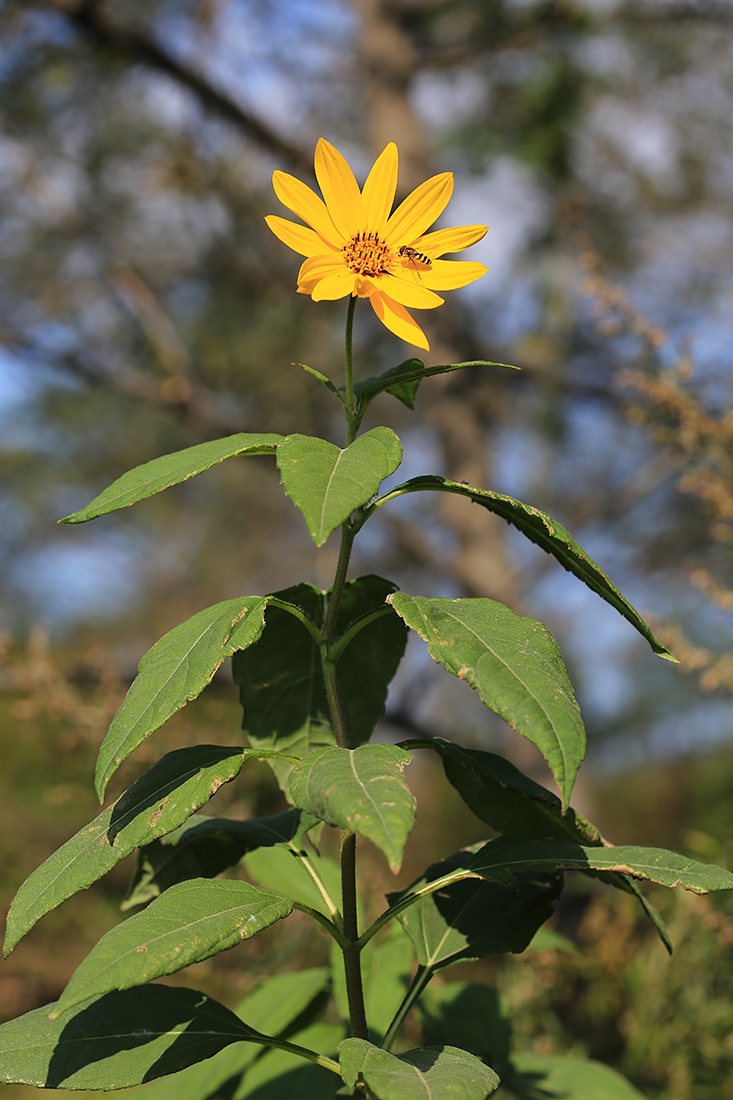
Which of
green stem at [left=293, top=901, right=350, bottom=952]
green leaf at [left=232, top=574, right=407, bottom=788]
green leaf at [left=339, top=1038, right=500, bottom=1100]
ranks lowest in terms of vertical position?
green leaf at [left=339, top=1038, right=500, bottom=1100]

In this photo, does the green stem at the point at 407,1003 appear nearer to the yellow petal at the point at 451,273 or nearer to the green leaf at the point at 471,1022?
the green leaf at the point at 471,1022

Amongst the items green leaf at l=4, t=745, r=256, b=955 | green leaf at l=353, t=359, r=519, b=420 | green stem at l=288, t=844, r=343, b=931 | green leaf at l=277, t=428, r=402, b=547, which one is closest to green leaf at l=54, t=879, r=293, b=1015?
green leaf at l=4, t=745, r=256, b=955

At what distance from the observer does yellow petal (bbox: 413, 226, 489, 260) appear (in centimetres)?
75

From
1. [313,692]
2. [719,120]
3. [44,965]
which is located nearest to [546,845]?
[313,692]

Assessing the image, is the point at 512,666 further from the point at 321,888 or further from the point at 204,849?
the point at 204,849

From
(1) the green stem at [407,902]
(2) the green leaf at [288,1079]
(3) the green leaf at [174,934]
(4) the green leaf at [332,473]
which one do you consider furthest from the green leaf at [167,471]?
(2) the green leaf at [288,1079]

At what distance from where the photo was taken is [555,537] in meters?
0.62

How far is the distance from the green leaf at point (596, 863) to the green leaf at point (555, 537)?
0.53 ft

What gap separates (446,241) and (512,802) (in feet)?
1.76

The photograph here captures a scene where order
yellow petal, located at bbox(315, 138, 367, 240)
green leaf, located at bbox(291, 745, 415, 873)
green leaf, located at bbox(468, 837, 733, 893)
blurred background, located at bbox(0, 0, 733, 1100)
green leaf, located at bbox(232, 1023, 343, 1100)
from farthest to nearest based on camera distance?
blurred background, located at bbox(0, 0, 733, 1100), green leaf, located at bbox(232, 1023, 343, 1100), yellow petal, located at bbox(315, 138, 367, 240), green leaf, located at bbox(468, 837, 733, 893), green leaf, located at bbox(291, 745, 415, 873)

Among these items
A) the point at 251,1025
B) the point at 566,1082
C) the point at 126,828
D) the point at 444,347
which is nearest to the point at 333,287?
the point at 126,828

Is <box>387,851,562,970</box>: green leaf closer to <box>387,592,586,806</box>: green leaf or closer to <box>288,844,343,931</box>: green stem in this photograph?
<box>288,844,343,931</box>: green stem

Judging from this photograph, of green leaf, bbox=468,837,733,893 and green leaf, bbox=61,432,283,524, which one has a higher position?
green leaf, bbox=61,432,283,524

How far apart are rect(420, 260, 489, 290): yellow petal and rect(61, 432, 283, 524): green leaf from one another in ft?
0.68
